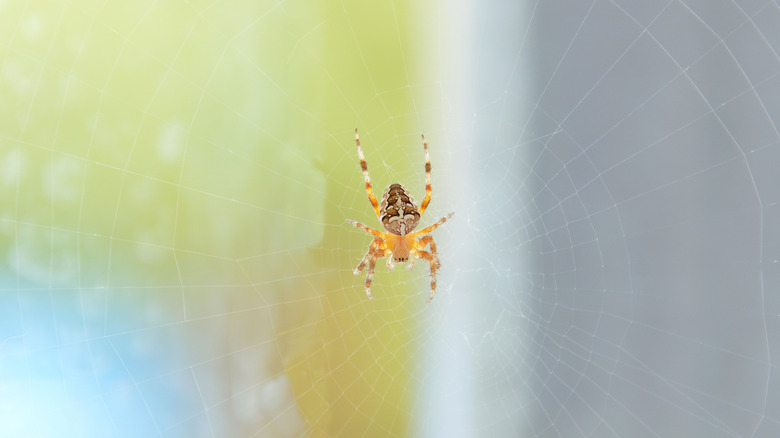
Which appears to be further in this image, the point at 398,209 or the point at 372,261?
the point at 372,261

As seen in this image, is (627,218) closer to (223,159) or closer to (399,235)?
(399,235)

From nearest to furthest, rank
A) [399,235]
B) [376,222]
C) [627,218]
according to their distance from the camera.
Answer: [627,218], [399,235], [376,222]

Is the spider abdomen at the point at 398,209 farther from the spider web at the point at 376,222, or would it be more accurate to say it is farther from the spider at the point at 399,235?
the spider web at the point at 376,222

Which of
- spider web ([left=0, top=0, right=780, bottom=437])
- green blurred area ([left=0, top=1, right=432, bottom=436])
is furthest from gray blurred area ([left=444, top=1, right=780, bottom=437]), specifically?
green blurred area ([left=0, top=1, right=432, bottom=436])

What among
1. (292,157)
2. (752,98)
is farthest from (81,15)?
(752,98)

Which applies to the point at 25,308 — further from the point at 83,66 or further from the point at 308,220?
the point at 308,220

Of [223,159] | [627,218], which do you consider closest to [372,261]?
[223,159]
